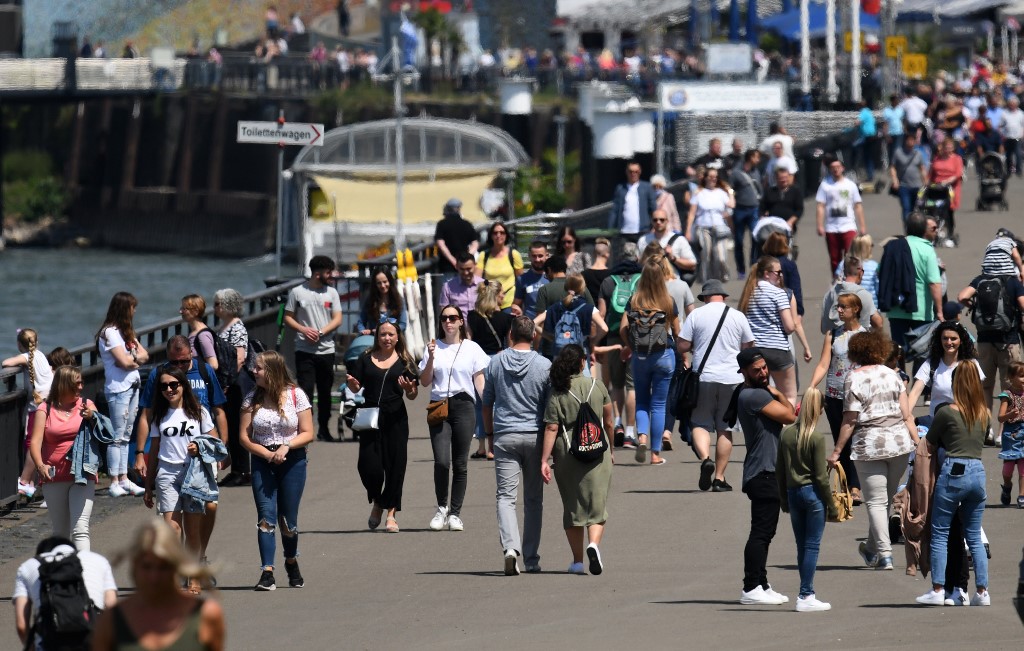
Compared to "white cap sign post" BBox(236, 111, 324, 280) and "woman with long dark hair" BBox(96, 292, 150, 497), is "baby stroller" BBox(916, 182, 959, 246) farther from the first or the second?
"woman with long dark hair" BBox(96, 292, 150, 497)

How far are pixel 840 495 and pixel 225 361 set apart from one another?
521 cm

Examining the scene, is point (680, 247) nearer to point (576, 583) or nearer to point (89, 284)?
point (576, 583)

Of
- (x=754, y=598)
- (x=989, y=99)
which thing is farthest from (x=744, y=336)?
(x=989, y=99)

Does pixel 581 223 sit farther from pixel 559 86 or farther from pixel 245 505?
pixel 559 86

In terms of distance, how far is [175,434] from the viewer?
11.1m

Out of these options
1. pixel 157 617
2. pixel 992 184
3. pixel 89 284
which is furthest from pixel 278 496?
pixel 89 284

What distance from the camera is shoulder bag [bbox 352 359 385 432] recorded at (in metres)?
12.5

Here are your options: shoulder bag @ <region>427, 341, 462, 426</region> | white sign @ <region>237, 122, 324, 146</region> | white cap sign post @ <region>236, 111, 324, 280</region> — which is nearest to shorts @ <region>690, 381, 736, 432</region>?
shoulder bag @ <region>427, 341, 462, 426</region>

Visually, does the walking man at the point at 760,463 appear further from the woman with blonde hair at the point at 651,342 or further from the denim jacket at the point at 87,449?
the woman with blonde hair at the point at 651,342

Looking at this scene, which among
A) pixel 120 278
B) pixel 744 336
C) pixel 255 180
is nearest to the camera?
pixel 744 336

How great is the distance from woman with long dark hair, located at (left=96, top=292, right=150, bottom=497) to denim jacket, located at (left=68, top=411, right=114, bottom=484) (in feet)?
8.21

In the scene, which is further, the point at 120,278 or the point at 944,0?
the point at 120,278

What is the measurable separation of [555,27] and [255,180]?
1417cm

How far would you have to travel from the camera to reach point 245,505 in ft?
46.2
